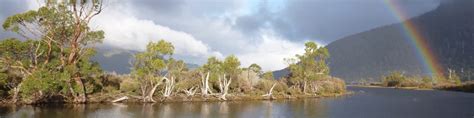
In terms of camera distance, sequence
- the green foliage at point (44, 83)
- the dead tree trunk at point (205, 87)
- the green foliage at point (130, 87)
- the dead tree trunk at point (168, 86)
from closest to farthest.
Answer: the green foliage at point (44, 83), the dead tree trunk at point (168, 86), the green foliage at point (130, 87), the dead tree trunk at point (205, 87)

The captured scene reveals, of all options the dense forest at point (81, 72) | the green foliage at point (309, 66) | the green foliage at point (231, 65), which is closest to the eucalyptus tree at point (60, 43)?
the dense forest at point (81, 72)

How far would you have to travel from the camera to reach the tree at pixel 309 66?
113 m

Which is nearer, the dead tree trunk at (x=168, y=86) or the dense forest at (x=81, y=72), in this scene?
the dense forest at (x=81, y=72)

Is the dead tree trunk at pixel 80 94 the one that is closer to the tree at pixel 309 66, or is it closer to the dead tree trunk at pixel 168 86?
A: the dead tree trunk at pixel 168 86

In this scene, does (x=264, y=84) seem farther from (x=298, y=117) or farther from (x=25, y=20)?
(x=25, y=20)

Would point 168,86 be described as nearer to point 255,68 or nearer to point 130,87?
point 130,87

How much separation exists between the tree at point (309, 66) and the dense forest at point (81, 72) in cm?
1408

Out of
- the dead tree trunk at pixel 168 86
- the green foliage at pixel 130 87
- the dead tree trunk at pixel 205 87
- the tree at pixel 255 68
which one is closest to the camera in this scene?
the dead tree trunk at pixel 168 86

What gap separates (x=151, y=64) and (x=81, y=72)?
1204 centimetres

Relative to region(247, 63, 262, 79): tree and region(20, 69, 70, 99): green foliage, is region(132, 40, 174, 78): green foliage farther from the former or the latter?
region(247, 63, 262, 79): tree

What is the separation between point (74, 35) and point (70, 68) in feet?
18.1

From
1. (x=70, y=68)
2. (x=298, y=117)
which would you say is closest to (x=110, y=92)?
(x=70, y=68)

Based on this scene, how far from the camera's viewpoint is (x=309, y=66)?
11519 centimetres

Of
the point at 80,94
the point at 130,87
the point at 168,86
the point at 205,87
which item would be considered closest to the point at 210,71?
the point at 205,87
